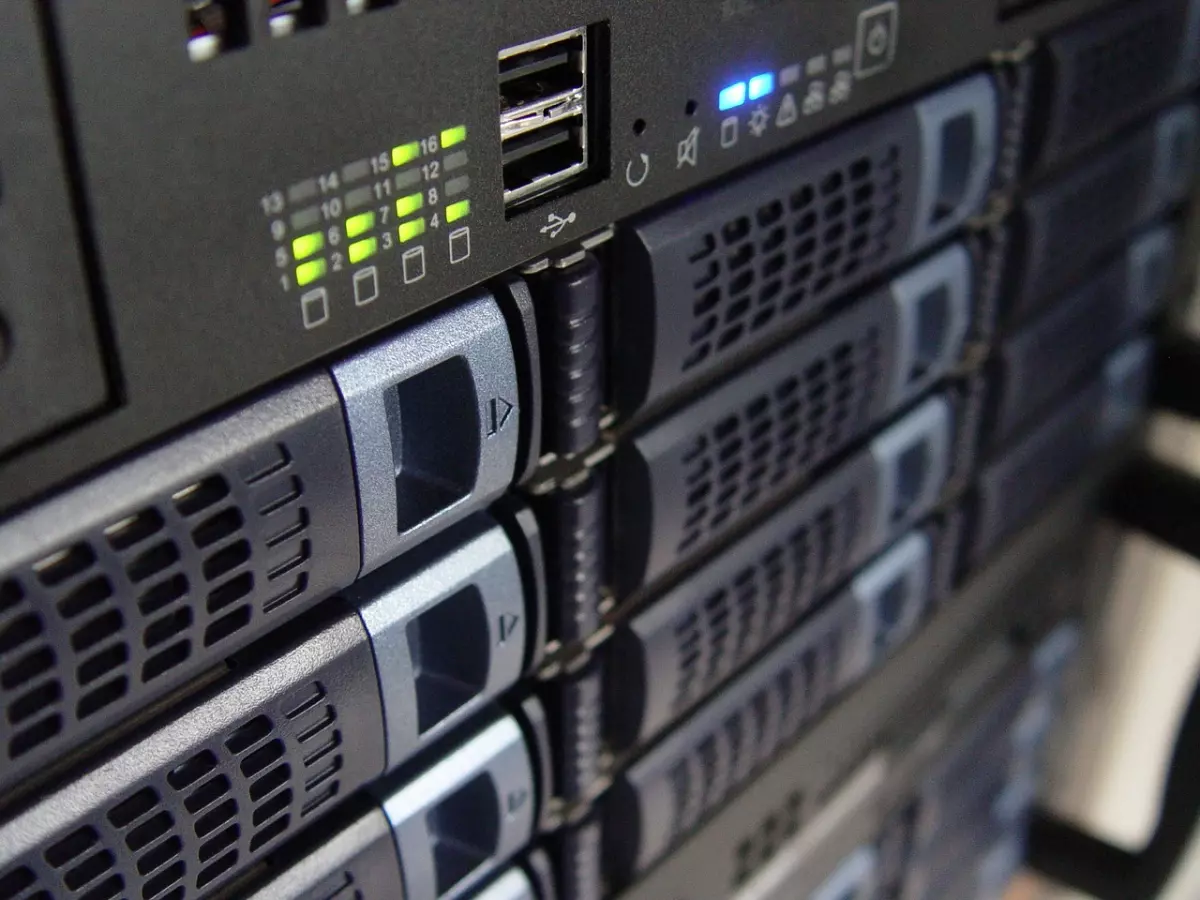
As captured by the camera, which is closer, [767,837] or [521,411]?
[521,411]

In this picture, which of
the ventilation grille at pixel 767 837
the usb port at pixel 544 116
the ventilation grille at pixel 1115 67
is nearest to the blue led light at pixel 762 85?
the usb port at pixel 544 116

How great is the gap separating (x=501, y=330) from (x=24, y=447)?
232 mm

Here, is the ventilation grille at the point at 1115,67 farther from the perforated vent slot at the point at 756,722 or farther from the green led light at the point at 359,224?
the green led light at the point at 359,224

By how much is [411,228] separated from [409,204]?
11mm

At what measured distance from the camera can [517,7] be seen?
53 cm

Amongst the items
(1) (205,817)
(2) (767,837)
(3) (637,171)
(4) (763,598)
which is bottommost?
(2) (767,837)

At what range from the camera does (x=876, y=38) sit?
2.44ft

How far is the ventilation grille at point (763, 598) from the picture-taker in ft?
2.72

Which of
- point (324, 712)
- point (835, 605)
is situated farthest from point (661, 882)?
point (324, 712)

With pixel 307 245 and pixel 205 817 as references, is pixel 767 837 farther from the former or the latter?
pixel 307 245

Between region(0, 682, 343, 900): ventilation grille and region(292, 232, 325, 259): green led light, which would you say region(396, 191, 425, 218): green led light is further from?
region(0, 682, 343, 900): ventilation grille

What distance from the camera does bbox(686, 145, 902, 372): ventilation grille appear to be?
0.70m

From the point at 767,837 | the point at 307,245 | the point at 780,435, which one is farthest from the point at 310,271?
the point at 767,837

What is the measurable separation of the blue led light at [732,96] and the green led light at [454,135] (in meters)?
0.18
